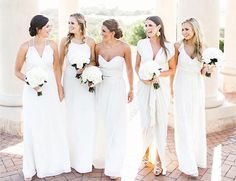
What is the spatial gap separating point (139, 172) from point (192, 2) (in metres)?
3.41

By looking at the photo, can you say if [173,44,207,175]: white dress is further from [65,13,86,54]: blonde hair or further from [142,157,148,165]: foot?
[65,13,86,54]: blonde hair

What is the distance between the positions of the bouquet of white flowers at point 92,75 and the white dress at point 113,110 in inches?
9.1

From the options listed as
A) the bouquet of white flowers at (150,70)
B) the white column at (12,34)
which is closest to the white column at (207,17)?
the bouquet of white flowers at (150,70)

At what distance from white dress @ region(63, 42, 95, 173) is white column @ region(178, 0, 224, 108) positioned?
105 inches

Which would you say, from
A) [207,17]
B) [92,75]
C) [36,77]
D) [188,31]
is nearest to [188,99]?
[188,31]

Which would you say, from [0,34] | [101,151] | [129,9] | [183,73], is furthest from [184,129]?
[129,9]

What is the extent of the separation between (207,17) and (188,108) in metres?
2.46

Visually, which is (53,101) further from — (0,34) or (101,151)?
(0,34)

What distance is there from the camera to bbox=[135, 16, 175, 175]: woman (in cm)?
605

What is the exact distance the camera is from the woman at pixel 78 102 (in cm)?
602

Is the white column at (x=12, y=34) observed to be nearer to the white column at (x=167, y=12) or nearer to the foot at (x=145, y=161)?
the foot at (x=145, y=161)

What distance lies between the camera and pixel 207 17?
792 centimetres

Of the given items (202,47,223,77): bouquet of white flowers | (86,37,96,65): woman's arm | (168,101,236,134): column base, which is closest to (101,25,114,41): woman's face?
(86,37,96,65): woman's arm

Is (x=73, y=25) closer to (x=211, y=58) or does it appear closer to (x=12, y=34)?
(x=211, y=58)
